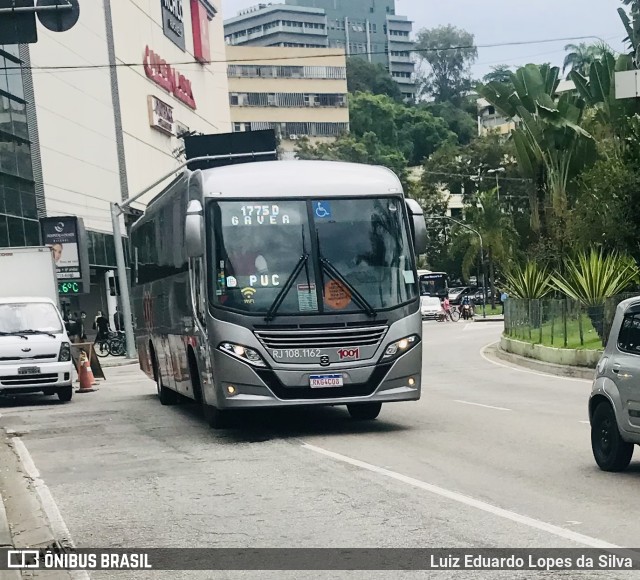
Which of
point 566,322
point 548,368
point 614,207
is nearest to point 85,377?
point 548,368

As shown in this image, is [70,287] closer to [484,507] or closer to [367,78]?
[484,507]

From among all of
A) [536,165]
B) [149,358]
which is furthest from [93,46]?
[149,358]

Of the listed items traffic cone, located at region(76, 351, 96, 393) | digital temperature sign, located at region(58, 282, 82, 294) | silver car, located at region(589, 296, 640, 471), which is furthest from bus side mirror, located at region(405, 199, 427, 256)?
digital temperature sign, located at region(58, 282, 82, 294)

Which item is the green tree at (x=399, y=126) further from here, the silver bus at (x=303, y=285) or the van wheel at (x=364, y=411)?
the silver bus at (x=303, y=285)

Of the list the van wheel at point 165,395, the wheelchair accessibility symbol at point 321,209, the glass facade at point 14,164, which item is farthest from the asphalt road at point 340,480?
the glass facade at point 14,164

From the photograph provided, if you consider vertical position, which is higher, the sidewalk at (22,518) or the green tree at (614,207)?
the green tree at (614,207)

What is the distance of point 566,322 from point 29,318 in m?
12.7

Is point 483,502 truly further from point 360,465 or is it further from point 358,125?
point 358,125

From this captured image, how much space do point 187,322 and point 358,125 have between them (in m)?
123

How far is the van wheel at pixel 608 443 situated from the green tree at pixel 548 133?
29069mm

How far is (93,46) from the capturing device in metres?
63.0

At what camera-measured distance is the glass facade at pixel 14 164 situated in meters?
48.1

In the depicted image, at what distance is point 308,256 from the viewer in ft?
48.1

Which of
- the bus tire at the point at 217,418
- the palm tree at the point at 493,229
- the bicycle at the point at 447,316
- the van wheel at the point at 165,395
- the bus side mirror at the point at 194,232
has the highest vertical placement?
the bus side mirror at the point at 194,232
